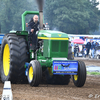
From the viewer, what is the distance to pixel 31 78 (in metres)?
9.89

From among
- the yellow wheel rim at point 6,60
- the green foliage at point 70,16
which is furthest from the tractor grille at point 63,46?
the green foliage at point 70,16

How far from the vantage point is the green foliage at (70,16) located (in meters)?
86.1

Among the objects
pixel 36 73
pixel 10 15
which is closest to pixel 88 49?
pixel 36 73

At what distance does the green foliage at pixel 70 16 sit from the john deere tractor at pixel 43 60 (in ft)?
242

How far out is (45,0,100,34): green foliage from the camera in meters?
86.1

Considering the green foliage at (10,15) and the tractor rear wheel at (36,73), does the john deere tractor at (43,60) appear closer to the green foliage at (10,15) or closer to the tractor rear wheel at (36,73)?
the tractor rear wheel at (36,73)

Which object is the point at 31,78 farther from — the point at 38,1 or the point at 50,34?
the point at 38,1

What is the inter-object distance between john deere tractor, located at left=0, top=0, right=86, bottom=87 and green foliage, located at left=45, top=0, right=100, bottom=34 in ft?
242

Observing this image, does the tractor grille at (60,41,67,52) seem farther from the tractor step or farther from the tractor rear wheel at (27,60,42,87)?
the tractor rear wheel at (27,60,42,87)

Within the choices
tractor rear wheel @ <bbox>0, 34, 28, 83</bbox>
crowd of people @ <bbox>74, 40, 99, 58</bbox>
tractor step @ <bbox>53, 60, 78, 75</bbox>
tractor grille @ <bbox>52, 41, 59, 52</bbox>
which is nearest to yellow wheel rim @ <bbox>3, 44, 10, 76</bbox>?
tractor rear wheel @ <bbox>0, 34, 28, 83</bbox>

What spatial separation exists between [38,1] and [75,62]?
209cm

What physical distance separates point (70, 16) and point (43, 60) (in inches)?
3018

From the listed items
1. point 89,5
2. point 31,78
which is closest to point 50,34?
point 31,78

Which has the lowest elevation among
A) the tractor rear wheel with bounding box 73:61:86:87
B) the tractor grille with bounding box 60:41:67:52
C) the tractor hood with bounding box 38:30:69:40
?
the tractor rear wheel with bounding box 73:61:86:87
